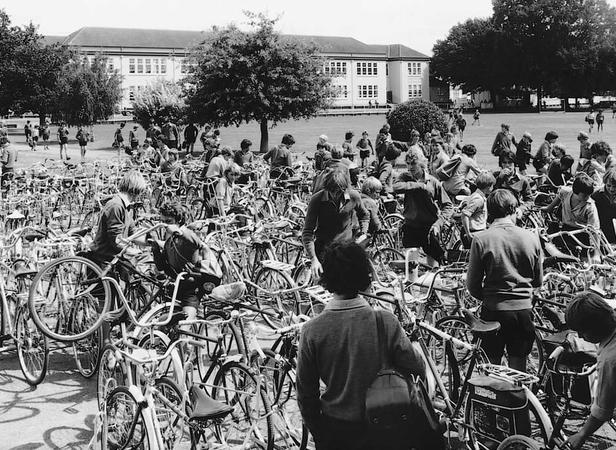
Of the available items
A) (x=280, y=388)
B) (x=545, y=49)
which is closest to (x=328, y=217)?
(x=280, y=388)

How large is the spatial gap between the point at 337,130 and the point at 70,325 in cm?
3992

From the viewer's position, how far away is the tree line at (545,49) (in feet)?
240

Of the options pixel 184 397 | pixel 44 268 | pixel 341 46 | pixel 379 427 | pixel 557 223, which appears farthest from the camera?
pixel 341 46

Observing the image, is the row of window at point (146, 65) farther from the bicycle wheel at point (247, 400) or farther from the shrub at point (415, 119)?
the bicycle wheel at point (247, 400)

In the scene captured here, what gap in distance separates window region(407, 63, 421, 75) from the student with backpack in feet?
344

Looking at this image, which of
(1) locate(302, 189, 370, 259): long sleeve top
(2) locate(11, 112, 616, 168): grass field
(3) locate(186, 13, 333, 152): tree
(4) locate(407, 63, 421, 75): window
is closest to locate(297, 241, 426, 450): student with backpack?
(1) locate(302, 189, 370, 259): long sleeve top

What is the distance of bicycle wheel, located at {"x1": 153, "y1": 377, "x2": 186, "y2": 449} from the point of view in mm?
4379

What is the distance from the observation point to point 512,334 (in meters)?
5.14

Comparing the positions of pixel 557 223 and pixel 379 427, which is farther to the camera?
pixel 557 223

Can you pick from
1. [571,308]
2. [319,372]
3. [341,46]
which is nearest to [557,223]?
[571,308]

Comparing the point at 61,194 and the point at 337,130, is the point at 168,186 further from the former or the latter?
the point at 337,130

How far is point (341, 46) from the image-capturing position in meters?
105

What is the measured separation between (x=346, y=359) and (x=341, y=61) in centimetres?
10184

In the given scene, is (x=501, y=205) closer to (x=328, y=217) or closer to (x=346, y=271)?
(x=346, y=271)
